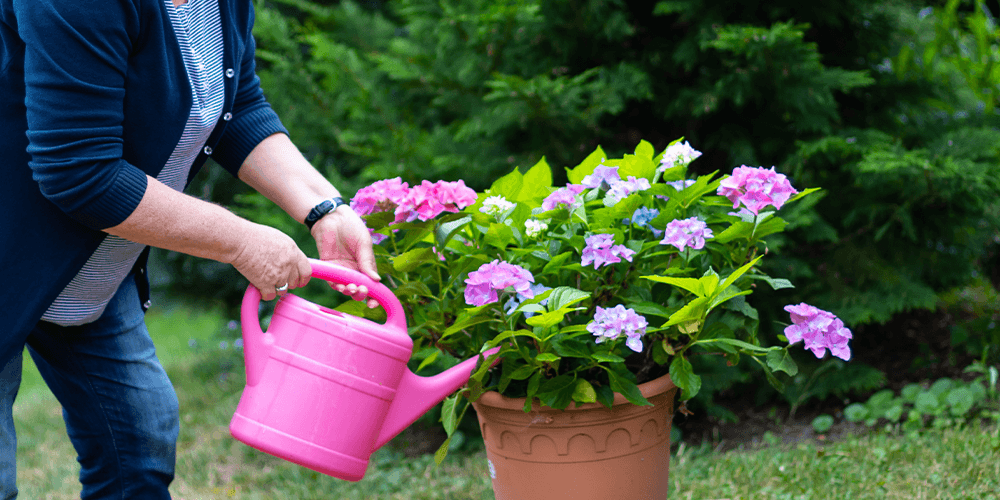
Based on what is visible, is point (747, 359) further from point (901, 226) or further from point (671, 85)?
point (671, 85)

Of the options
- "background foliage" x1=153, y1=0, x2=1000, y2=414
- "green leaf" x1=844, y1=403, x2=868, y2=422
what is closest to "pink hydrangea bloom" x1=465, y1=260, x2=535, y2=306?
"background foliage" x1=153, y1=0, x2=1000, y2=414

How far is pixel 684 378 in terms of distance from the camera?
133 cm

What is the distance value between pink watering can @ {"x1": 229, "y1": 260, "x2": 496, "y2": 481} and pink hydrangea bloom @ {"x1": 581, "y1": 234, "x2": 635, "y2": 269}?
0.34 metres

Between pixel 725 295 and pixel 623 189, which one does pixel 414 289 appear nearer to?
pixel 623 189

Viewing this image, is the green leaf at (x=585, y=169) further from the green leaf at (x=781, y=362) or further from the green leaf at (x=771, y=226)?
the green leaf at (x=781, y=362)

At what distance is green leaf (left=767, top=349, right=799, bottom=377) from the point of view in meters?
1.29

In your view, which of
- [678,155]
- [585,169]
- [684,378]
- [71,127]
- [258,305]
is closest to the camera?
[71,127]

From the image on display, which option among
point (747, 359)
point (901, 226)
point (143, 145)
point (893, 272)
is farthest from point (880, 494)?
point (143, 145)

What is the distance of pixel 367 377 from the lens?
1221 mm

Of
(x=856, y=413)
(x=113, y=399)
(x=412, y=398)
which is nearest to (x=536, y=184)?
(x=412, y=398)

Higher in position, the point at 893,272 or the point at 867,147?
the point at 867,147

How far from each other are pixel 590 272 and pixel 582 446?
0.32m

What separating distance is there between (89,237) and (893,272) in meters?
2.38

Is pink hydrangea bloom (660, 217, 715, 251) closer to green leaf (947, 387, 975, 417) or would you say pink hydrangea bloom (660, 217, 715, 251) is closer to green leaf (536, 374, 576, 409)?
green leaf (536, 374, 576, 409)
